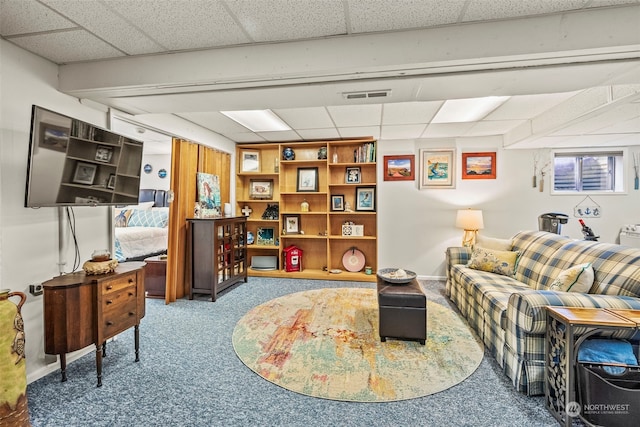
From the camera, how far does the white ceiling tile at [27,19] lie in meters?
1.56

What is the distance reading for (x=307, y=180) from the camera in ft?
16.7

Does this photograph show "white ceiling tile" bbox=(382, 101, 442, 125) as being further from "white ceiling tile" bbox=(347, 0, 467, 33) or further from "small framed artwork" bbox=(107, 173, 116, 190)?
"small framed artwork" bbox=(107, 173, 116, 190)

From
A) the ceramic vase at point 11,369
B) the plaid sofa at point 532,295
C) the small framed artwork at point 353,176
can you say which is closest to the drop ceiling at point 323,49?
the plaid sofa at point 532,295

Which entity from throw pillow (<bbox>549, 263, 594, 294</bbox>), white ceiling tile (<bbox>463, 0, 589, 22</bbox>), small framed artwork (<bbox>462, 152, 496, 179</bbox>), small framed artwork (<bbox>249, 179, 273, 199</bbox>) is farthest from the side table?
small framed artwork (<bbox>249, 179, 273, 199</bbox>)

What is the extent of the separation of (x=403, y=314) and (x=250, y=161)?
387 centimetres

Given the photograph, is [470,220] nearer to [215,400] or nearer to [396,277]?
→ [396,277]

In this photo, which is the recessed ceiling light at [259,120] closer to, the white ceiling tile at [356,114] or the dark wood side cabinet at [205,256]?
the white ceiling tile at [356,114]

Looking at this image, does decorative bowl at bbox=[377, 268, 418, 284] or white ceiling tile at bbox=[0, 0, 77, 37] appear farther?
decorative bowl at bbox=[377, 268, 418, 284]

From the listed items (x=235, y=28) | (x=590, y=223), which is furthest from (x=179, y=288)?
(x=590, y=223)

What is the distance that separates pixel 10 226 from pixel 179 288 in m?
2.18

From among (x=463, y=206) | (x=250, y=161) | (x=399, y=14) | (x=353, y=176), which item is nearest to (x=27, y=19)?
(x=399, y=14)

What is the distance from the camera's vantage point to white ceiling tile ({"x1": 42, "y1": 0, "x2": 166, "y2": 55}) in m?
1.58

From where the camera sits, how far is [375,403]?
182cm

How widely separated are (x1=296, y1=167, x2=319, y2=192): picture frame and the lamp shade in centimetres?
241
